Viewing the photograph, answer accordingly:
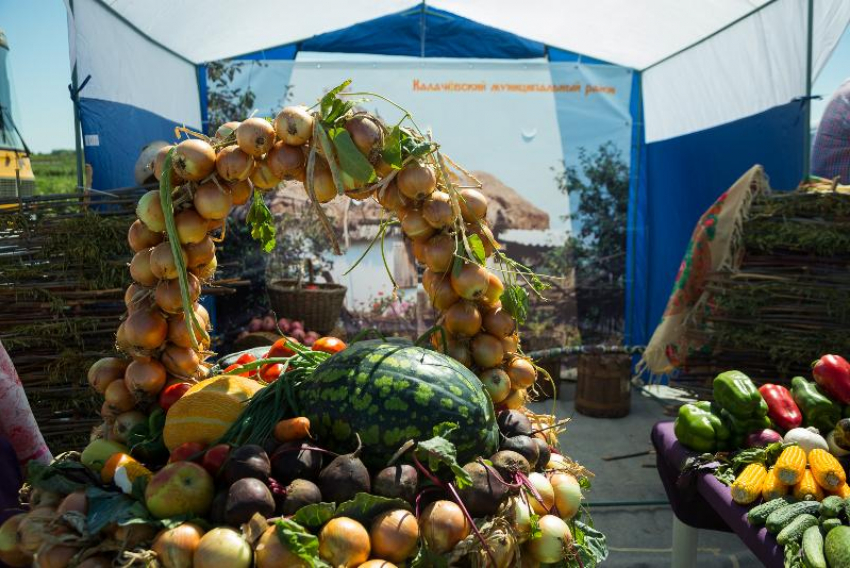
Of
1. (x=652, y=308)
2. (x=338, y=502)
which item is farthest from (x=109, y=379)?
(x=652, y=308)

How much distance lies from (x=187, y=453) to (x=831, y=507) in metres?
2.22

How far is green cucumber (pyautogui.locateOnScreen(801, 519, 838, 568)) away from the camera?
2006mm

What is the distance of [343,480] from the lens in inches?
55.4

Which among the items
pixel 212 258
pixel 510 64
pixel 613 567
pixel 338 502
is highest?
pixel 510 64

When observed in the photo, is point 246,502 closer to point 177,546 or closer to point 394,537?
point 177,546

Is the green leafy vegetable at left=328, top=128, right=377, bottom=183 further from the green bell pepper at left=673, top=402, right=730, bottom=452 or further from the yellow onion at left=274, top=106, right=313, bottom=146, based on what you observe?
the green bell pepper at left=673, top=402, right=730, bottom=452

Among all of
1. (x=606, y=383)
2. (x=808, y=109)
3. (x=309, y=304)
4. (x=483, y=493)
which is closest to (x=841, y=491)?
(x=483, y=493)

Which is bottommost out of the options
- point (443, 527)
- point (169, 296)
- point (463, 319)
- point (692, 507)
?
point (692, 507)

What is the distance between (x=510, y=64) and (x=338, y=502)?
6.01 metres

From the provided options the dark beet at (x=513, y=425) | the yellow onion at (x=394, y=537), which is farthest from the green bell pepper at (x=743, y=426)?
the yellow onion at (x=394, y=537)

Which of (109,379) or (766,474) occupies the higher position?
(109,379)

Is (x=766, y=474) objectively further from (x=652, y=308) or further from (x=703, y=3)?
(x=652, y=308)

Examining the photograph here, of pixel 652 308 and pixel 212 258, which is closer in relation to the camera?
pixel 212 258

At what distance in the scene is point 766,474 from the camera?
261 centimetres
